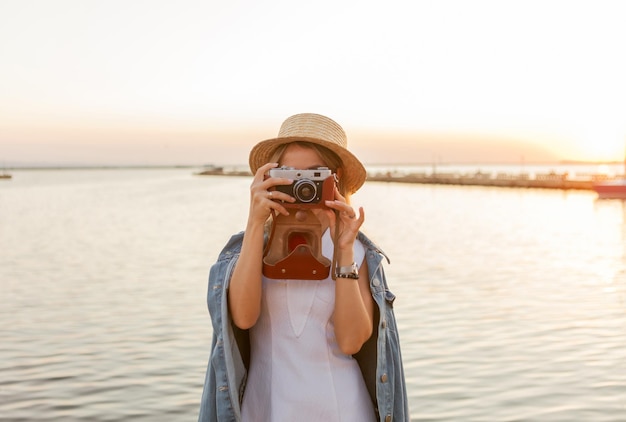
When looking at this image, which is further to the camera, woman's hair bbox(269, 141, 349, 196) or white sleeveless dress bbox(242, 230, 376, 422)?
woman's hair bbox(269, 141, 349, 196)

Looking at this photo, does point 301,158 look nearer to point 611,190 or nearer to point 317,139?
point 317,139

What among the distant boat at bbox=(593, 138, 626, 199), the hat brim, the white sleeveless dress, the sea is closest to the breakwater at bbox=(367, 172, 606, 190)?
the distant boat at bbox=(593, 138, 626, 199)

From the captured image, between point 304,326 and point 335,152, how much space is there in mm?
524

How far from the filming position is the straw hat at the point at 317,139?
7.11ft

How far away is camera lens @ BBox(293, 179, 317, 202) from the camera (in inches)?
81.7

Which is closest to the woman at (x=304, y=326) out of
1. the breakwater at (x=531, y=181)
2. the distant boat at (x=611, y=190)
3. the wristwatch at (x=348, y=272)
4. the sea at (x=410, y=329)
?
the wristwatch at (x=348, y=272)

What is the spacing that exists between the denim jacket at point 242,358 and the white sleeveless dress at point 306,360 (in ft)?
0.18

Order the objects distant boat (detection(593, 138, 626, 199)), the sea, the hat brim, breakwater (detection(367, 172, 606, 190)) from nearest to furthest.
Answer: the hat brim → the sea → distant boat (detection(593, 138, 626, 199)) → breakwater (detection(367, 172, 606, 190))

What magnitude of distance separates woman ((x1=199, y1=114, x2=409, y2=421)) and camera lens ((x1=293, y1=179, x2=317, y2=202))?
27mm

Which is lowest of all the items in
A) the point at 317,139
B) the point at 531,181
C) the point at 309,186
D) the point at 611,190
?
the point at 611,190

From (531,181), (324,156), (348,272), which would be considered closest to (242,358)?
(348,272)

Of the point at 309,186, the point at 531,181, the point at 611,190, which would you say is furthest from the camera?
the point at 531,181

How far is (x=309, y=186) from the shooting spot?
208cm

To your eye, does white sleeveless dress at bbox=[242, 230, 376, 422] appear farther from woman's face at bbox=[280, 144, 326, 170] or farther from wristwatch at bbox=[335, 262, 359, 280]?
woman's face at bbox=[280, 144, 326, 170]
